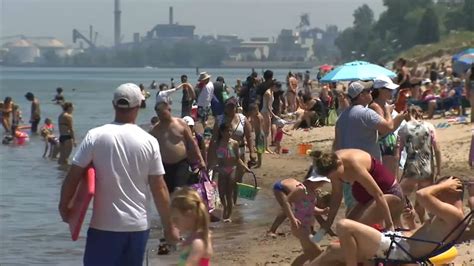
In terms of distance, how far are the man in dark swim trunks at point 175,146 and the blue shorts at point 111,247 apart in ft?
14.0

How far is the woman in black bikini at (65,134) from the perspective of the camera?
75.3 feet

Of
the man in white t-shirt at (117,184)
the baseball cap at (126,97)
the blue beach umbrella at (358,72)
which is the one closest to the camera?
the man in white t-shirt at (117,184)

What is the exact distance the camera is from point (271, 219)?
48.3 feet

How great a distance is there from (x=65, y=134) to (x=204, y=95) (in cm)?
300

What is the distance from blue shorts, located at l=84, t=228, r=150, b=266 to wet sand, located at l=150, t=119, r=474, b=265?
9.90 feet

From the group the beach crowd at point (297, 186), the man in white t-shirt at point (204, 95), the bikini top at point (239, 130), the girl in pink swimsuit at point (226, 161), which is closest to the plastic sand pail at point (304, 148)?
the man in white t-shirt at point (204, 95)

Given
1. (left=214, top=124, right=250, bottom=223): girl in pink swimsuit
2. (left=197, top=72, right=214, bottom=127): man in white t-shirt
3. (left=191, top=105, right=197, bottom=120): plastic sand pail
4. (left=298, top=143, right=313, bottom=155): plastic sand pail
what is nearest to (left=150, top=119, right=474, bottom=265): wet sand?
(left=298, top=143, right=313, bottom=155): plastic sand pail

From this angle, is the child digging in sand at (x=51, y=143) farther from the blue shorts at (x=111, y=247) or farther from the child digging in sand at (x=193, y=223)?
the child digging in sand at (x=193, y=223)

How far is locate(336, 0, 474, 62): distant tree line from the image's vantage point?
10688 centimetres

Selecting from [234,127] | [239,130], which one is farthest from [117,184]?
[239,130]

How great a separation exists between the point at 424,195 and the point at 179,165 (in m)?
3.64

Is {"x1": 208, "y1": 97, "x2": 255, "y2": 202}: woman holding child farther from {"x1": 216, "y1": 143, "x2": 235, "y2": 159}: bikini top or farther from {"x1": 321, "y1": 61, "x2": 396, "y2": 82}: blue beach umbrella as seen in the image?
{"x1": 321, "y1": 61, "x2": 396, "y2": 82}: blue beach umbrella

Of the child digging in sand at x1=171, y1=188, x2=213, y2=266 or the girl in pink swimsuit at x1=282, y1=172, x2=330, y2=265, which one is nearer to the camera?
the child digging in sand at x1=171, y1=188, x2=213, y2=266

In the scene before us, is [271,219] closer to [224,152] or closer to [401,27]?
[224,152]
